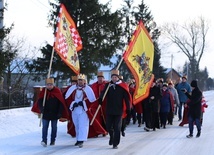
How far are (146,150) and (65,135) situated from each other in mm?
3521

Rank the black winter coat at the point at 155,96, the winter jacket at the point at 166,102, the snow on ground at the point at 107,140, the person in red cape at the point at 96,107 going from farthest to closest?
the winter jacket at the point at 166,102, the black winter coat at the point at 155,96, the person in red cape at the point at 96,107, the snow on ground at the point at 107,140

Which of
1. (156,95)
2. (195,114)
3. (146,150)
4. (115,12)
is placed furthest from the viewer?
(115,12)

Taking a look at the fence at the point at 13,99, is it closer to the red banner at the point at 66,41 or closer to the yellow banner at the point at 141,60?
the red banner at the point at 66,41

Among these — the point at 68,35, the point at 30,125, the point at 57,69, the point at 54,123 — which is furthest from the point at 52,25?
the point at 54,123

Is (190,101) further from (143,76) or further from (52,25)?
(52,25)

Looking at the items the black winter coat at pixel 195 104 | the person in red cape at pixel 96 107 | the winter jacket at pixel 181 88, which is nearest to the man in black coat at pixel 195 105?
the black winter coat at pixel 195 104

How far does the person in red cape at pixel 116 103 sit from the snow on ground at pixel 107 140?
48 centimetres

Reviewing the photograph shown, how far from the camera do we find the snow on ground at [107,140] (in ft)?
31.0

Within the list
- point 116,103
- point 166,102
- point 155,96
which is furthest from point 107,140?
point 166,102

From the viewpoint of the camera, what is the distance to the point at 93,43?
2656 centimetres

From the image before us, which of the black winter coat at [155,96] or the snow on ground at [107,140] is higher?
the black winter coat at [155,96]

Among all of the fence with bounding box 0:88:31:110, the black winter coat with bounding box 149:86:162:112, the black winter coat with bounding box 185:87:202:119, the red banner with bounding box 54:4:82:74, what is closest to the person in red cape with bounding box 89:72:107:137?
the red banner with bounding box 54:4:82:74

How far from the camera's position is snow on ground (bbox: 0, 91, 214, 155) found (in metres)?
9.45

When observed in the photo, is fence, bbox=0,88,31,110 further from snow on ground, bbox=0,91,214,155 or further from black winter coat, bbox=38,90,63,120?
black winter coat, bbox=38,90,63,120
